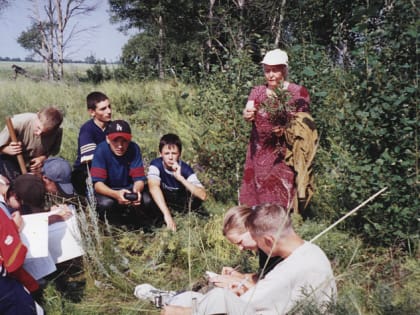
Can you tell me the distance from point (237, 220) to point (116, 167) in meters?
1.78

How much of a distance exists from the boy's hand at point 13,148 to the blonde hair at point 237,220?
7.75ft

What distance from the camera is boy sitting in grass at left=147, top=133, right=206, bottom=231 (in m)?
4.09

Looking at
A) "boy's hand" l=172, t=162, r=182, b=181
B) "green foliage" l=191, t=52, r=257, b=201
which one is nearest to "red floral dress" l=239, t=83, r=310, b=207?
"green foliage" l=191, t=52, r=257, b=201

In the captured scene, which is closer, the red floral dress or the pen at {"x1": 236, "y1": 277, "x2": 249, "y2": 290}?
the pen at {"x1": 236, "y1": 277, "x2": 249, "y2": 290}

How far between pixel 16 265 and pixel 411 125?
8.70ft

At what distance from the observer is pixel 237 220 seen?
2.70 m

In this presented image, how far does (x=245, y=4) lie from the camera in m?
13.1

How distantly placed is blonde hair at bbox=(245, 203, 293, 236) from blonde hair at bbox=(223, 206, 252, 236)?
0.34m

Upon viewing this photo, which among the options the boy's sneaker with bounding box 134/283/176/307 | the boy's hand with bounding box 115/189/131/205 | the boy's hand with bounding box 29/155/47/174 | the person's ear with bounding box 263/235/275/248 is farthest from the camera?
the boy's hand with bounding box 29/155/47/174

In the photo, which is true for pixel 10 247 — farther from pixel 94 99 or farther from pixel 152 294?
pixel 94 99

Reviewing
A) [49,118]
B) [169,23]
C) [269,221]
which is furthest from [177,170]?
[169,23]

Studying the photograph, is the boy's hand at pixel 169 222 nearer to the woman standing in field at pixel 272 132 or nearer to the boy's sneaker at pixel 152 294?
the woman standing in field at pixel 272 132

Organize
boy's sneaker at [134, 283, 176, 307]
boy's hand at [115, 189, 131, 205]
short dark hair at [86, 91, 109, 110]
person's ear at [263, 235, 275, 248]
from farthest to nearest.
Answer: short dark hair at [86, 91, 109, 110]
boy's hand at [115, 189, 131, 205]
boy's sneaker at [134, 283, 176, 307]
person's ear at [263, 235, 275, 248]

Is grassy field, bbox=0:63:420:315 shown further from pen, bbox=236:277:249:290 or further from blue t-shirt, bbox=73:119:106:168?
blue t-shirt, bbox=73:119:106:168
